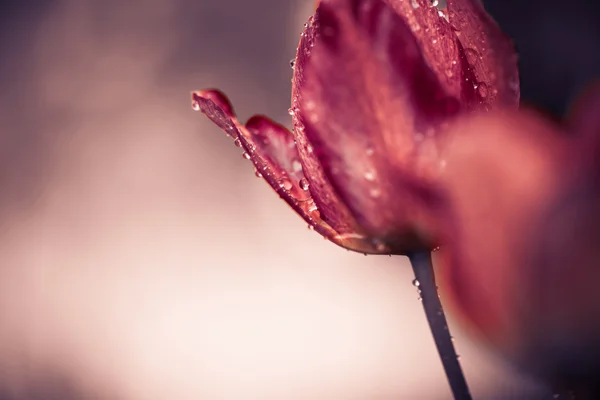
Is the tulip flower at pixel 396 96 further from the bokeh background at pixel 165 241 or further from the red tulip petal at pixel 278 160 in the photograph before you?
the bokeh background at pixel 165 241

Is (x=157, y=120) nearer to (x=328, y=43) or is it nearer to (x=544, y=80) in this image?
(x=544, y=80)

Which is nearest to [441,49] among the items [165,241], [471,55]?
[471,55]

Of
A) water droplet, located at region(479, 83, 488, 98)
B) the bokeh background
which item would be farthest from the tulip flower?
the bokeh background

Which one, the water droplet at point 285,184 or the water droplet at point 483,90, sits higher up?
the water droplet at point 483,90

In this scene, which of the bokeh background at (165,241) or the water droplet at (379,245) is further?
the bokeh background at (165,241)

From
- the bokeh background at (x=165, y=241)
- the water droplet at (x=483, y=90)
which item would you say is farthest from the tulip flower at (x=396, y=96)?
the bokeh background at (x=165, y=241)

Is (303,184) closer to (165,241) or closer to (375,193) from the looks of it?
(375,193)
